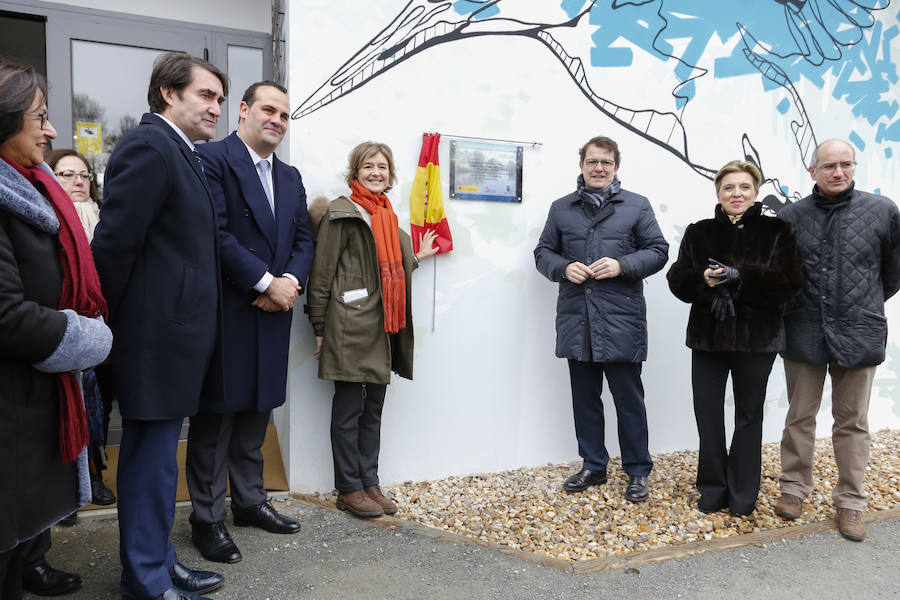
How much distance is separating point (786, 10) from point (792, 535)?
12.5ft

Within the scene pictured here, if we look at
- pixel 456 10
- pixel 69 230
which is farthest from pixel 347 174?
pixel 69 230

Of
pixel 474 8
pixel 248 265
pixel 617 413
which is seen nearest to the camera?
pixel 248 265

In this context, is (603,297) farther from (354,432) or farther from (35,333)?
(35,333)

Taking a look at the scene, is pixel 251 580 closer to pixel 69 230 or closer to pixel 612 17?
pixel 69 230

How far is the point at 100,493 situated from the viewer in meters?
3.27

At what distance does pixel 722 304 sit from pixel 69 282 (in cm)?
287

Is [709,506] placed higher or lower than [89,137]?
lower

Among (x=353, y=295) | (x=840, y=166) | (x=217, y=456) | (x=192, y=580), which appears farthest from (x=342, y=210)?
(x=840, y=166)

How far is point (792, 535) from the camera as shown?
10.6 ft

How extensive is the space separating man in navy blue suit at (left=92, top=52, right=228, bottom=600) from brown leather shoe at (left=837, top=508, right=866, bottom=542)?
121 inches

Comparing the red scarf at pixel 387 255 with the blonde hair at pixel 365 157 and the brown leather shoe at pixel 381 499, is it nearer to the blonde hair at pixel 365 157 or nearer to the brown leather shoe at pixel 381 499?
the blonde hair at pixel 365 157

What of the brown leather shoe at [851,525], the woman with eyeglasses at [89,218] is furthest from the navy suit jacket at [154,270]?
the brown leather shoe at [851,525]

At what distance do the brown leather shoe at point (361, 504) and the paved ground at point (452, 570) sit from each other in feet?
0.38

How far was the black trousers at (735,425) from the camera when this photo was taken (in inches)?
132
